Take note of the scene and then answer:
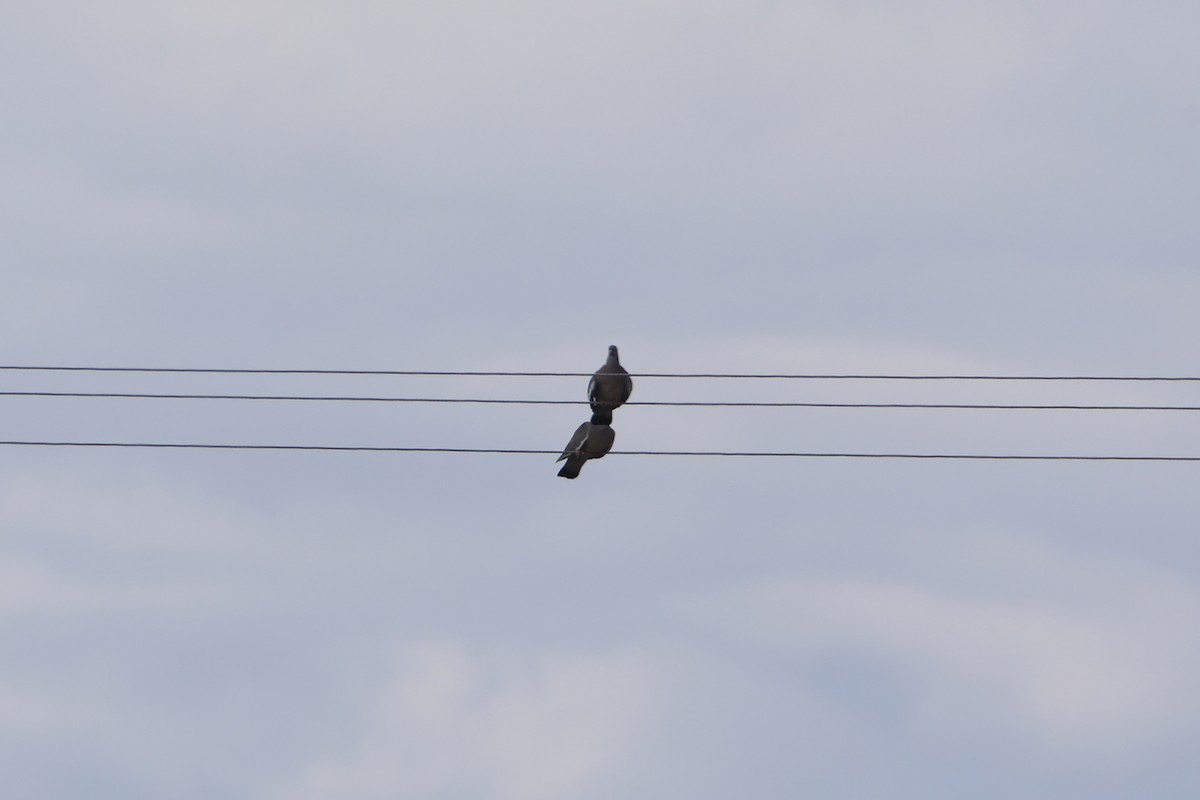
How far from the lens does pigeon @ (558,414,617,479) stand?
23.5 meters

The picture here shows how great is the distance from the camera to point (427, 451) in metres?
19.3

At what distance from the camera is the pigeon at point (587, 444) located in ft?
76.9

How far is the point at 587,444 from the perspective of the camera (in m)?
23.5

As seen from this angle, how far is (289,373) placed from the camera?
18984mm

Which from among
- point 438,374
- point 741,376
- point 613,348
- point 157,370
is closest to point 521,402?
point 438,374

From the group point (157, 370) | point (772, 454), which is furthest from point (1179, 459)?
point (157, 370)

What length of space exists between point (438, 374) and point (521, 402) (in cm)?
84

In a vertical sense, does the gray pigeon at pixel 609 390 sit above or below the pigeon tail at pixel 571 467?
above

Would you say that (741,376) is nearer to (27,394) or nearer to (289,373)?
(289,373)

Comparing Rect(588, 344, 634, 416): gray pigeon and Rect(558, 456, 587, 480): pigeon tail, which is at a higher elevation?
Rect(588, 344, 634, 416): gray pigeon

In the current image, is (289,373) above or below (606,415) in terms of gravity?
below

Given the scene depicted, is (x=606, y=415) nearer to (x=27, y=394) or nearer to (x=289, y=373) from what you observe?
(x=289, y=373)

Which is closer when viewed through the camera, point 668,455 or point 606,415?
point 668,455

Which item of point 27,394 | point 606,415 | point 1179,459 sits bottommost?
point 1179,459
